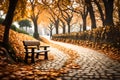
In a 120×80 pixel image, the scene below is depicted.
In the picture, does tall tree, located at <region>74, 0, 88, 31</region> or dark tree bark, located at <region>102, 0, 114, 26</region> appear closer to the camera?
dark tree bark, located at <region>102, 0, 114, 26</region>

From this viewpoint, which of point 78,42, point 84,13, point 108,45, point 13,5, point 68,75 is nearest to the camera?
point 68,75

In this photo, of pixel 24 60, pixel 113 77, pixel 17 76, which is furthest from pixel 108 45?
pixel 17 76

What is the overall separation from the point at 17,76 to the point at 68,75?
5.17ft

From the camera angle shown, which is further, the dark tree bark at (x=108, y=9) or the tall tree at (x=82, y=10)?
the tall tree at (x=82, y=10)

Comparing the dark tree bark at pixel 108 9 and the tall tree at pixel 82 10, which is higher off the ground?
the tall tree at pixel 82 10

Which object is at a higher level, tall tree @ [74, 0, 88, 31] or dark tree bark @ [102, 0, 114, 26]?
tall tree @ [74, 0, 88, 31]

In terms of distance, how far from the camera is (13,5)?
413 inches

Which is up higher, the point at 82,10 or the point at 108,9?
the point at 82,10

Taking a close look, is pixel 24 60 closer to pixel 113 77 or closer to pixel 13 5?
pixel 13 5

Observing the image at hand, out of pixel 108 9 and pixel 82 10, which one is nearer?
pixel 108 9

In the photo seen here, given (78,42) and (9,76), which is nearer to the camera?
(9,76)

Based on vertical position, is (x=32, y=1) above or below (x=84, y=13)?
above

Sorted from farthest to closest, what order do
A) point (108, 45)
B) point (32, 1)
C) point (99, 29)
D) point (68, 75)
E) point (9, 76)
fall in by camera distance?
point (32, 1) → point (99, 29) → point (108, 45) → point (68, 75) → point (9, 76)

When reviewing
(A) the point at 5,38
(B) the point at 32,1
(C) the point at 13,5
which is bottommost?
(A) the point at 5,38
